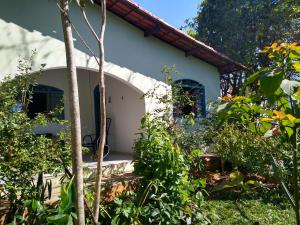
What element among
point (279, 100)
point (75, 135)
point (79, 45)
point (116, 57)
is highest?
A: point (79, 45)

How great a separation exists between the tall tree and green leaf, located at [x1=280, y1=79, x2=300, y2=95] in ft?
43.3

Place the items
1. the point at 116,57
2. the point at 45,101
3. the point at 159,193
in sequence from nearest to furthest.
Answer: the point at 159,193 < the point at 116,57 < the point at 45,101

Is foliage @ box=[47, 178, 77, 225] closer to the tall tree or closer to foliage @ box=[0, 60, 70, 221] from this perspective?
foliage @ box=[0, 60, 70, 221]

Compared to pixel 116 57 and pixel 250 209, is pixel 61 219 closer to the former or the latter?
pixel 250 209

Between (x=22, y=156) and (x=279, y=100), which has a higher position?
(x=279, y=100)

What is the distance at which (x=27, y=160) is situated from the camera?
13.3ft

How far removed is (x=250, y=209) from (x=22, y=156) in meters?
4.54

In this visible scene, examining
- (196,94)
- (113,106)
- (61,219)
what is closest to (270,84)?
(61,219)

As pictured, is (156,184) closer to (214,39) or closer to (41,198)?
(41,198)

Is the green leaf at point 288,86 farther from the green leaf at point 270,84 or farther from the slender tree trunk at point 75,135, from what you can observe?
the slender tree trunk at point 75,135

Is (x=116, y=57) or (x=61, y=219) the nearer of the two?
(x=61, y=219)

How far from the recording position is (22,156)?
4.02 m

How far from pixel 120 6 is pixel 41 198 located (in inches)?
254

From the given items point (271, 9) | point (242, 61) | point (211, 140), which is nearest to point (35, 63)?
point (211, 140)
